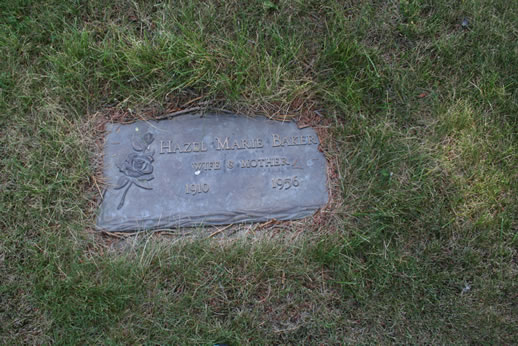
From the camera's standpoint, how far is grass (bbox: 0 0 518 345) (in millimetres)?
2328

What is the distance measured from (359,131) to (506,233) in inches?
37.4

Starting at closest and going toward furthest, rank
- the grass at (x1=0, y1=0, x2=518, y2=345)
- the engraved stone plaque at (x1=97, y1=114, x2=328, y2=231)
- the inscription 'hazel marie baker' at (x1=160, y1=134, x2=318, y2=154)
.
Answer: the grass at (x1=0, y1=0, x2=518, y2=345), the engraved stone plaque at (x1=97, y1=114, x2=328, y2=231), the inscription 'hazel marie baker' at (x1=160, y1=134, x2=318, y2=154)

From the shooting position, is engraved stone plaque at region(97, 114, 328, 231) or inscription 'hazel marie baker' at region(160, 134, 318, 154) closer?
engraved stone plaque at region(97, 114, 328, 231)

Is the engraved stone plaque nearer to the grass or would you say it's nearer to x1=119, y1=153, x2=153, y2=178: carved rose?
x1=119, y1=153, x2=153, y2=178: carved rose

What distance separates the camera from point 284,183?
2.51 m

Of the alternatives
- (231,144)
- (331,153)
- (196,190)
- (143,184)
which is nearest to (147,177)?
(143,184)

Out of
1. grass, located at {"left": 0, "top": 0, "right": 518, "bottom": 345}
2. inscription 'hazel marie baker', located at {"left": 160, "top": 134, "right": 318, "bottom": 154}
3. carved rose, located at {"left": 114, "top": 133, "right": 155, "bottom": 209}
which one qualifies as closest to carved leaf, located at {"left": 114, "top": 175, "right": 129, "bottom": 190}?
carved rose, located at {"left": 114, "top": 133, "right": 155, "bottom": 209}

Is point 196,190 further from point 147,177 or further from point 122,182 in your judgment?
point 122,182

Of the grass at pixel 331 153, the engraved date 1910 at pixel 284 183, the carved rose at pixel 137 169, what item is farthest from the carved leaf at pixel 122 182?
the engraved date 1910 at pixel 284 183

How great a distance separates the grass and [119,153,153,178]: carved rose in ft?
0.66

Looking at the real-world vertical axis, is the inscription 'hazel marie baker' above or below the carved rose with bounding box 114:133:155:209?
above

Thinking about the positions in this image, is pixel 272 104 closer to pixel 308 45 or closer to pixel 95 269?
pixel 308 45

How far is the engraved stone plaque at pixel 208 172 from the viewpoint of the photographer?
97.3 inches

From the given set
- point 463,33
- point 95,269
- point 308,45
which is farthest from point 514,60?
point 95,269
